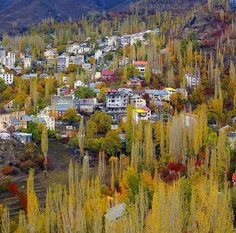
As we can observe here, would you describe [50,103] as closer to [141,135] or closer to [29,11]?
[141,135]

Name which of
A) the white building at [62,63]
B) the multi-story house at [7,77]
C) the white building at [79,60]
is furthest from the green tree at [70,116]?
the white building at [79,60]

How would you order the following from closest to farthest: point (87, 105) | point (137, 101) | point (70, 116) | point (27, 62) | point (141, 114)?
point (141, 114)
point (70, 116)
point (87, 105)
point (137, 101)
point (27, 62)

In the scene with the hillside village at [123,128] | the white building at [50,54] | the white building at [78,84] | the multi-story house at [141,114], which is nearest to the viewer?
the hillside village at [123,128]

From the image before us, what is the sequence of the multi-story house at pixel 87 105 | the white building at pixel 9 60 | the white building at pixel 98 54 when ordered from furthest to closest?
the white building at pixel 98 54
the white building at pixel 9 60
the multi-story house at pixel 87 105

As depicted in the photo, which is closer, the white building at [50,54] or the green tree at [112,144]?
the green tree at [112,144]

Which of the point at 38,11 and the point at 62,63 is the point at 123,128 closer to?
the point at 62,63

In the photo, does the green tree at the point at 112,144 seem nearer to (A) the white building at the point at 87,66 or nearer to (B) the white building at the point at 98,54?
(A) the white building at the point at 87,66

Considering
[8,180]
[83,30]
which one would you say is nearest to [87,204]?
[8,180]

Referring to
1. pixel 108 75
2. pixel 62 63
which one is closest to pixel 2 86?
pixel 108 75

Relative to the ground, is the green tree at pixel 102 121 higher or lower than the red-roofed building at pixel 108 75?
lower

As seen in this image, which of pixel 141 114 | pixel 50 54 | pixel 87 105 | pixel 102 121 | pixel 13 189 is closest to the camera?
pixel 13 189

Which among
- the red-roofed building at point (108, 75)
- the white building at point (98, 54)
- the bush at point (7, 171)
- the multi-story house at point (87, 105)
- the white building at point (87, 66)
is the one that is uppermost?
the white building at point (98, 54)
